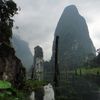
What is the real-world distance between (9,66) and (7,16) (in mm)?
8573

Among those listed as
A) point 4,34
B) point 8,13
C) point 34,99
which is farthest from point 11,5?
point 34,99

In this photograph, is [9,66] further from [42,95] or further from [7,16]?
[7,16]

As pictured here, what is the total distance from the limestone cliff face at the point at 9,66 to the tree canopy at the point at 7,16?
3735mm

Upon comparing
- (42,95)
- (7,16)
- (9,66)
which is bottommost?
(42,95)

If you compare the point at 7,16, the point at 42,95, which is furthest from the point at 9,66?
the point at 7,16

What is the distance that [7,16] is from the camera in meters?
35.1

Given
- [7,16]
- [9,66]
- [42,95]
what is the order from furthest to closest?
[7,16], [9,66], [42,95]

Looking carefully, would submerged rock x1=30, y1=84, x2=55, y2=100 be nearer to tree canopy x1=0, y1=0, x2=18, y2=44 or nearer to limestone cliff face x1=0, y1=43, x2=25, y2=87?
limestone cliff face x1=0, y1=43, x2=25, y2=87

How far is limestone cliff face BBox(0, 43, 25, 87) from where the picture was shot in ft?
87.4

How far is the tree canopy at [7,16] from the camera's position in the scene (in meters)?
33.2

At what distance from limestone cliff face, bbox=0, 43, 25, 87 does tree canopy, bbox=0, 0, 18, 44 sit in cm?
374

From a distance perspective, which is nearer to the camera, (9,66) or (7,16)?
(9,66)

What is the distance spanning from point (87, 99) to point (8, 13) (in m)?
17.6

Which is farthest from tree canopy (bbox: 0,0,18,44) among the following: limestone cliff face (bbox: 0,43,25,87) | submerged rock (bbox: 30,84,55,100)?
submerged rock (bbox: 30,84,55,100)
